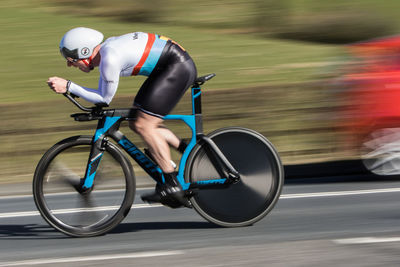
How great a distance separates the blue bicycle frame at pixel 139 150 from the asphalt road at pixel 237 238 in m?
0.41

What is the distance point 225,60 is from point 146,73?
8547 mm

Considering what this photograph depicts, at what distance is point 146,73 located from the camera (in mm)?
5953

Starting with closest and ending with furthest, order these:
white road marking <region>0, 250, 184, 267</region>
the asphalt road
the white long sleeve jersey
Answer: the asphalt road → white road marking <region>0, 250, 184, 267</region> → the white long sleeve jersey

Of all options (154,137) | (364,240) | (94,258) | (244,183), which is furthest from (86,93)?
(364,240)

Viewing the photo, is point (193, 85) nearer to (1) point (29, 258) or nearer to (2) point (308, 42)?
(1) point (29, 258)

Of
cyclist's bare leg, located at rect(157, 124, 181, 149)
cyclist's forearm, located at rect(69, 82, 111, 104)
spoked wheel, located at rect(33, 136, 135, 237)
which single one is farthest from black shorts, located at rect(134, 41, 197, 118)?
spoked wheel, located at rect(33, 136, 135, 237)

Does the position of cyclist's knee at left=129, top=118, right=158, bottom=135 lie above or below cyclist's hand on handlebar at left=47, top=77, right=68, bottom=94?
below

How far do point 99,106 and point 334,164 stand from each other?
410 centimetres

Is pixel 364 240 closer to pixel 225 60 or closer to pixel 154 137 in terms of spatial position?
pixel 154 137

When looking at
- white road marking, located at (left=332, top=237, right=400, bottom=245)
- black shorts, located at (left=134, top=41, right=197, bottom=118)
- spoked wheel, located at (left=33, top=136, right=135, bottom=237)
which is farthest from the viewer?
spoked wheel, located at (left=33, top=136, right=135, bottom=237)

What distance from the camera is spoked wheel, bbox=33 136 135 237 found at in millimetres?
6008

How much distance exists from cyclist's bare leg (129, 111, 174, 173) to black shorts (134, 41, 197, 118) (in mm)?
59

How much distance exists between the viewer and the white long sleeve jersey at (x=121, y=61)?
5652 millimetres

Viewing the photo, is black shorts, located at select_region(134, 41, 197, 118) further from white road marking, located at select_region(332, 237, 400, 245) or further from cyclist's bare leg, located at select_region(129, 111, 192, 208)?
white road marking, located at select_region(332, 237, 400, 245)
